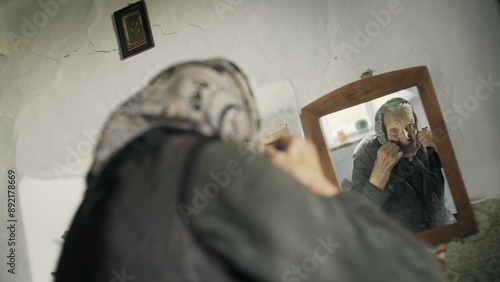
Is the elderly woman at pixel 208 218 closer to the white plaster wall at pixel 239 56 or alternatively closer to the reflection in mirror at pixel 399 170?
the reflection in mirror at pixel 399 170

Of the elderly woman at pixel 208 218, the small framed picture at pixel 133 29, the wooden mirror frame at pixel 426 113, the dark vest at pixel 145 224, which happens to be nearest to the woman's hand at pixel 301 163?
the elderly woman at pixel 208 218

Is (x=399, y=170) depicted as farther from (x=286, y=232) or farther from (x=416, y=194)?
(x=286, y=232)

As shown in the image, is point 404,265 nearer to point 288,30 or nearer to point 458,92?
point 458,92

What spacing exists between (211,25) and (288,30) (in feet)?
0.70

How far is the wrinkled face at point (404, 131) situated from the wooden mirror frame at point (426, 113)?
0.13 ft

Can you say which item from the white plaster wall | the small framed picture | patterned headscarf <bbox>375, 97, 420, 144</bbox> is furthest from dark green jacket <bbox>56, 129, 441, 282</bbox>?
the small framed picture

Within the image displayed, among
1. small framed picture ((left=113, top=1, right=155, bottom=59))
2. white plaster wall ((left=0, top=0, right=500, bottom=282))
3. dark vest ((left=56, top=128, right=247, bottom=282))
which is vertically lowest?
dark vest ((left=56, top=128, right=247, bottom=282))

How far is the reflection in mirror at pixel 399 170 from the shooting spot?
84 centimetres

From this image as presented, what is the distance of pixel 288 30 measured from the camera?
102 cm

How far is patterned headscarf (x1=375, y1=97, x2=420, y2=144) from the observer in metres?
0.85

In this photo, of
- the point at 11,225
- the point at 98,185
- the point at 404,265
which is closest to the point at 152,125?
the point at 98,185

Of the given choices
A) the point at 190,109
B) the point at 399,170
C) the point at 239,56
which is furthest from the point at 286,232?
the point at 239,56

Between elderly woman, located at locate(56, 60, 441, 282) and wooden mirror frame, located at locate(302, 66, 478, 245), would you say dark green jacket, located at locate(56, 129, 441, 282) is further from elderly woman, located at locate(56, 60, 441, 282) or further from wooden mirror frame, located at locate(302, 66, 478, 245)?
wooden mirror frame, located at locate(302, 66, 478, 245)

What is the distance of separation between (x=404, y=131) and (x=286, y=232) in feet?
1.78
